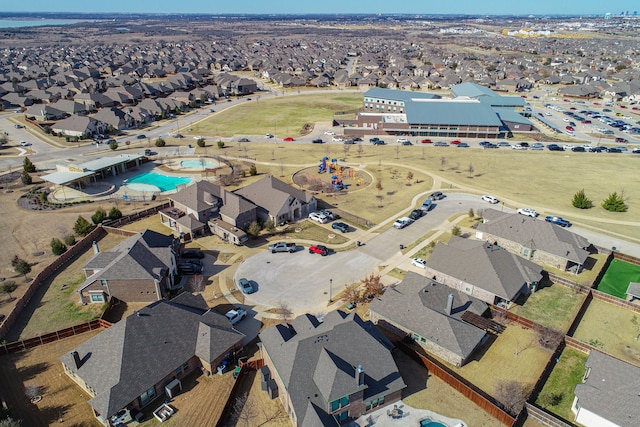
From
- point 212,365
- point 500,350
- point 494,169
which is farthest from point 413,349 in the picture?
point 494,169

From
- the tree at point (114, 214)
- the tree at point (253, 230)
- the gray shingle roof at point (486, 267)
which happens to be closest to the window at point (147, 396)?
the tree at point (253, 230)

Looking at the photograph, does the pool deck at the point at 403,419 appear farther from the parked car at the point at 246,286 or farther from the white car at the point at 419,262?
the white car at the point at 419,262

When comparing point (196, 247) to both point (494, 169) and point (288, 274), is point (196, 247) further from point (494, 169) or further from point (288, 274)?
point (494, 169)

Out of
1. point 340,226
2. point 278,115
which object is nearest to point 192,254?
point 340,226

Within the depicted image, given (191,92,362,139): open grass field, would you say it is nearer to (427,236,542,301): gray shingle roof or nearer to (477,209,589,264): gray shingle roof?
(477,209,589,264): gray shingle roof

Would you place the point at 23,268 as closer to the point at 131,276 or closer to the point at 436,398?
the point at 131,276
